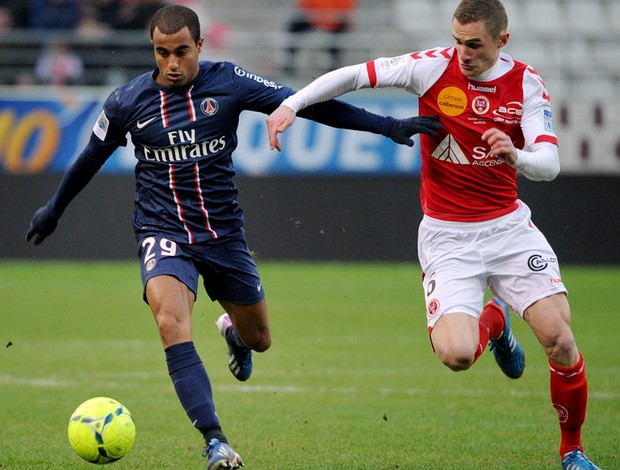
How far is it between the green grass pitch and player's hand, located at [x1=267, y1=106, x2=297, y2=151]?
1.75 m

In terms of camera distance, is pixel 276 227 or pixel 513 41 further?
pixel 513 41

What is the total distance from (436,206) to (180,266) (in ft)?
4.89

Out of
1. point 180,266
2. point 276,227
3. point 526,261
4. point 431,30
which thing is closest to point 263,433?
point 180,266

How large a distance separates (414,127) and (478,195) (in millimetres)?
532

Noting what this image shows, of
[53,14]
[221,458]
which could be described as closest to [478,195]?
[221,458]

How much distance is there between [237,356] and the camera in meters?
7.61

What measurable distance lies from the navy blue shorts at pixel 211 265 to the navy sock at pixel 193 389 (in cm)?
42

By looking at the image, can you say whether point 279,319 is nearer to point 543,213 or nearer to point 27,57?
point 543,213

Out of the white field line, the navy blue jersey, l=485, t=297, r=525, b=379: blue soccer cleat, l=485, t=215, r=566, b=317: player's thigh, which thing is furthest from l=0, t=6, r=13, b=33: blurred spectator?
l=485, t=215, r=566, b=317: player's thigh

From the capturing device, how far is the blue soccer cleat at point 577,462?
566 cm

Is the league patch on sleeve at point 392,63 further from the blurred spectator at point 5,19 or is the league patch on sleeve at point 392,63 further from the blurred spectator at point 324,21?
the blurred spectator at point 5,19

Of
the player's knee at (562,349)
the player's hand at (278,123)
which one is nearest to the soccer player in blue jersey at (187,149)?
the player's hand at (278,123)

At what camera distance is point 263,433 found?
6938 millimetres

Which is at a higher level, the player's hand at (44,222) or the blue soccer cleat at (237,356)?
the player's hand at (44,222)
